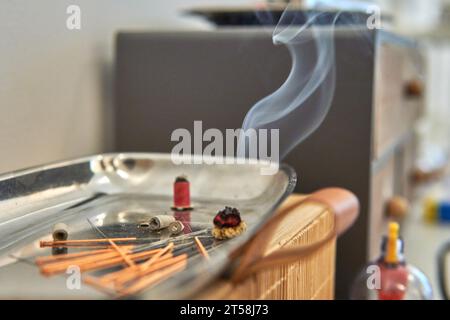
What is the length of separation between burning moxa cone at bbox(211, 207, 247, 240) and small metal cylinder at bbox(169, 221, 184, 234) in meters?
0.04

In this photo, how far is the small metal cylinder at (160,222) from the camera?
1.97 feet

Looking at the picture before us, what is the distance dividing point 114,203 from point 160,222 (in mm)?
158

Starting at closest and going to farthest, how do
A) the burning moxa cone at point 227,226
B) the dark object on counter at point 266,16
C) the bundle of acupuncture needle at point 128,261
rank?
the bundle of acupuncture needle at point 128,261 < the burning moxa cone at point 227,226 < the dark object on counter at point 266,16

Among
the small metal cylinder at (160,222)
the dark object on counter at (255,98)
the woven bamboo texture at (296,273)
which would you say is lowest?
the woven bamboo texture at (296,273)

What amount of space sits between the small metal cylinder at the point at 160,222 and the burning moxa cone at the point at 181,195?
0.10 metres

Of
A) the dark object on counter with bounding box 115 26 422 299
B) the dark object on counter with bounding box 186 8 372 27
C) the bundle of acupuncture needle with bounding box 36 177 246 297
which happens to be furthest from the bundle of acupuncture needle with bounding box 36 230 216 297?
the dark object on counter with bounding box 186 8 372 27

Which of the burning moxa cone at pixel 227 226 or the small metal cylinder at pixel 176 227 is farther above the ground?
the burning moxa cone at pixel 227 226

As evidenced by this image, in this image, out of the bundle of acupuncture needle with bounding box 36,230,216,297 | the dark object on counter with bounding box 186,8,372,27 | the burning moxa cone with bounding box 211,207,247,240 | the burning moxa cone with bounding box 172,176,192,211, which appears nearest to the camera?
the bundle of acupuncture needle with bounding box 36,230,216,297

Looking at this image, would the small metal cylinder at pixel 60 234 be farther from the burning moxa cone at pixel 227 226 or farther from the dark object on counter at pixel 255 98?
the dark object on counter at pixel 255 98

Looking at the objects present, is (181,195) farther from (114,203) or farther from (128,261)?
(128,261)

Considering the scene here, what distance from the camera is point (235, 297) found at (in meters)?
0.46

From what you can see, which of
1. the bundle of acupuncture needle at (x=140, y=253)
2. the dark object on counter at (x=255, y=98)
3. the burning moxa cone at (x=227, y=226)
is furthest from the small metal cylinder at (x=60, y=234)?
the dark object on counter at (x=255, y=98)

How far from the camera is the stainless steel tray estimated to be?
46cm

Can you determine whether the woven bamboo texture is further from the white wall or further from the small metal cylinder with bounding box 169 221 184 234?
the white wall
